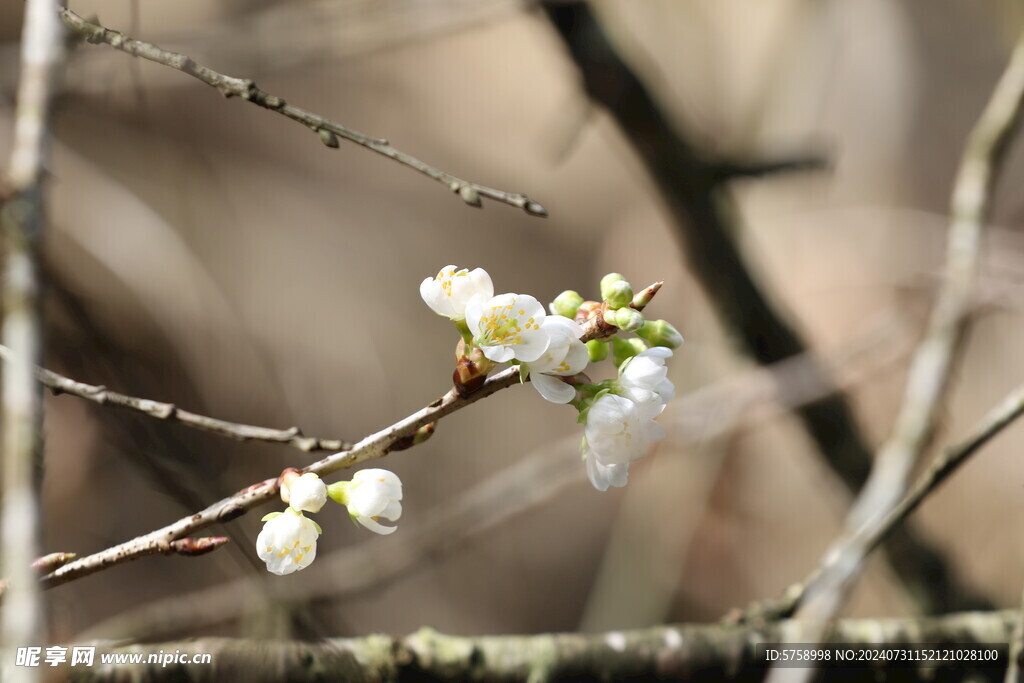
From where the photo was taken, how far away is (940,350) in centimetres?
71

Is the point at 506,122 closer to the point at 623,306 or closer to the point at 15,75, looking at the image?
the point at 15,75

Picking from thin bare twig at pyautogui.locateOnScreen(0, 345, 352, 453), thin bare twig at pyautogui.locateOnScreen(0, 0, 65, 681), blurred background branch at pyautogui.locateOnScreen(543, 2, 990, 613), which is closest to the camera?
thin bare twig at pyautogui.locateOnScreen(0, 0, 65, 681)

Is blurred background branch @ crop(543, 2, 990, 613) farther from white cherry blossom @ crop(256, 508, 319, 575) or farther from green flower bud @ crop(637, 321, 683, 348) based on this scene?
white cherry blossom @ crop(256, 508, 319, 575)

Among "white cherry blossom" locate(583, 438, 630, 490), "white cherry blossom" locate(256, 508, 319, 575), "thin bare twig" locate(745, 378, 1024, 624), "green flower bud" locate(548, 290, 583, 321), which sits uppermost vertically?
"green flower bud" locate(548, 290, 583, 321)

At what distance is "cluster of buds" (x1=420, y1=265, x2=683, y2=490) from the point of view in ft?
0.88

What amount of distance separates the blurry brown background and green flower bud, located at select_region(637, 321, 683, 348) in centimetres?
73

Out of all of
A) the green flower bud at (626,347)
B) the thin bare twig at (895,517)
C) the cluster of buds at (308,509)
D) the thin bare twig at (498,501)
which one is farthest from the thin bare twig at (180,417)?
the thin bare twig at (498,501)

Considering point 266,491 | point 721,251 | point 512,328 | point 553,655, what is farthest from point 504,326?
point 721,251

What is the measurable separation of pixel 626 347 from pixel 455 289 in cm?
8

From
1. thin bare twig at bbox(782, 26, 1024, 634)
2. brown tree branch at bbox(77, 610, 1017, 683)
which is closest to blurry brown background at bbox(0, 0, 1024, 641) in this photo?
thin bare twig at bbox(782, 26, 1024, 634)

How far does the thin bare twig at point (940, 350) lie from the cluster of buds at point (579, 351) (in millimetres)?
295

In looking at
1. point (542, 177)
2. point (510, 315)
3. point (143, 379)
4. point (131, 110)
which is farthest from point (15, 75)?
point (510, 315)

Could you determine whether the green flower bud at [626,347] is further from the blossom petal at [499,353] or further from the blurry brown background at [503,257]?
the blurry brown background at [503,257]

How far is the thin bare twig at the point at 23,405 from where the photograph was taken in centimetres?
18
